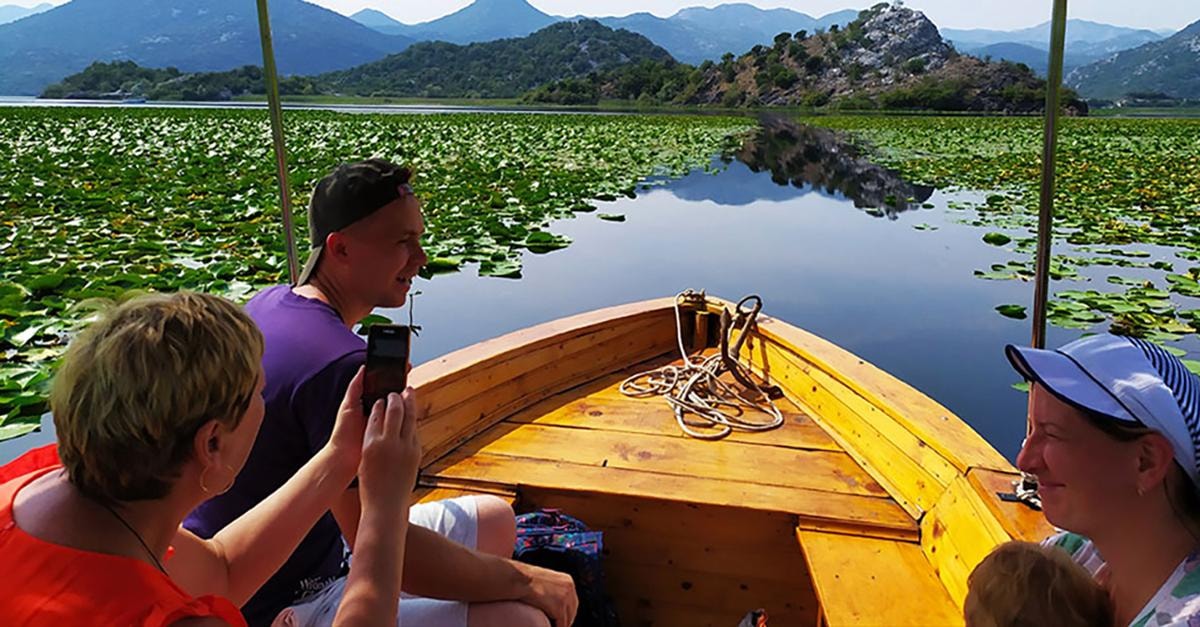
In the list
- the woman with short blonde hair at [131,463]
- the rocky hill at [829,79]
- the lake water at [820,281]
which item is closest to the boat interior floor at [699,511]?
the woman with short blonde hair at [131,463]

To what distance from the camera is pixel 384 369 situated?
117 cm

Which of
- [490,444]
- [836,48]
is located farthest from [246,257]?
[836,48]

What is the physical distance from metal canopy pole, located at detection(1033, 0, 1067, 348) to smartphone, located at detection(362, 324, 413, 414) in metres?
1.31

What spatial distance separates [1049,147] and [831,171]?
52.3ft

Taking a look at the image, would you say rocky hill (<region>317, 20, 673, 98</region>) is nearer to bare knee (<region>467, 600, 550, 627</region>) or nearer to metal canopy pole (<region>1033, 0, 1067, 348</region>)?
metal canopy pole (<region>1033, 0, 1067, 348</region>)

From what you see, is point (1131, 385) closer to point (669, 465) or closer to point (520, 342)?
point (669, 465)

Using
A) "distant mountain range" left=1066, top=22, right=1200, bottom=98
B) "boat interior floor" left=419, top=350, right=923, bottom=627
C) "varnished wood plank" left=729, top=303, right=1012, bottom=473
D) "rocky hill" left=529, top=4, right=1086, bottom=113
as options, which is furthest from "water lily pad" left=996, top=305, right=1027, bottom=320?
"distant mountain range" left=1066, top=22, right=1200, bottom=98

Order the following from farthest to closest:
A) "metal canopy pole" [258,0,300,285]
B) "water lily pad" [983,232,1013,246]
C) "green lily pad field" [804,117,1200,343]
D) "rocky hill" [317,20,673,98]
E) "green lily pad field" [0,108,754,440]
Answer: "rocky hill" [317,20,673,98], "water lily pad" [983,232,1013,246], "green lily pad field" [804,117,1200,343], "green lily pad field" [0,108,754,440], "metal canopy pole" [258,0,300,285]

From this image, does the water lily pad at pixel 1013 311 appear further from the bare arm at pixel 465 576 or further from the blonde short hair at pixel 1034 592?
the bare arm at pixel 465 576

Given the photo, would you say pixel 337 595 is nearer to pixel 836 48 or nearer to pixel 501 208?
pixel 501 208

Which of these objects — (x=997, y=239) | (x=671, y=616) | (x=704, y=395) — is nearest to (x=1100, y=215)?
(x=997, y=239)

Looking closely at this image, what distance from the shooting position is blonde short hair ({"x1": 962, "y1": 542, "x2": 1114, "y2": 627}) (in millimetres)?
1043

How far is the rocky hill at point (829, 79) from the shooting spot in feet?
162

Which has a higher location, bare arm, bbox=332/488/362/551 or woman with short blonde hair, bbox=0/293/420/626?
woman with short blonde hair, bbox=0/293/420/626
